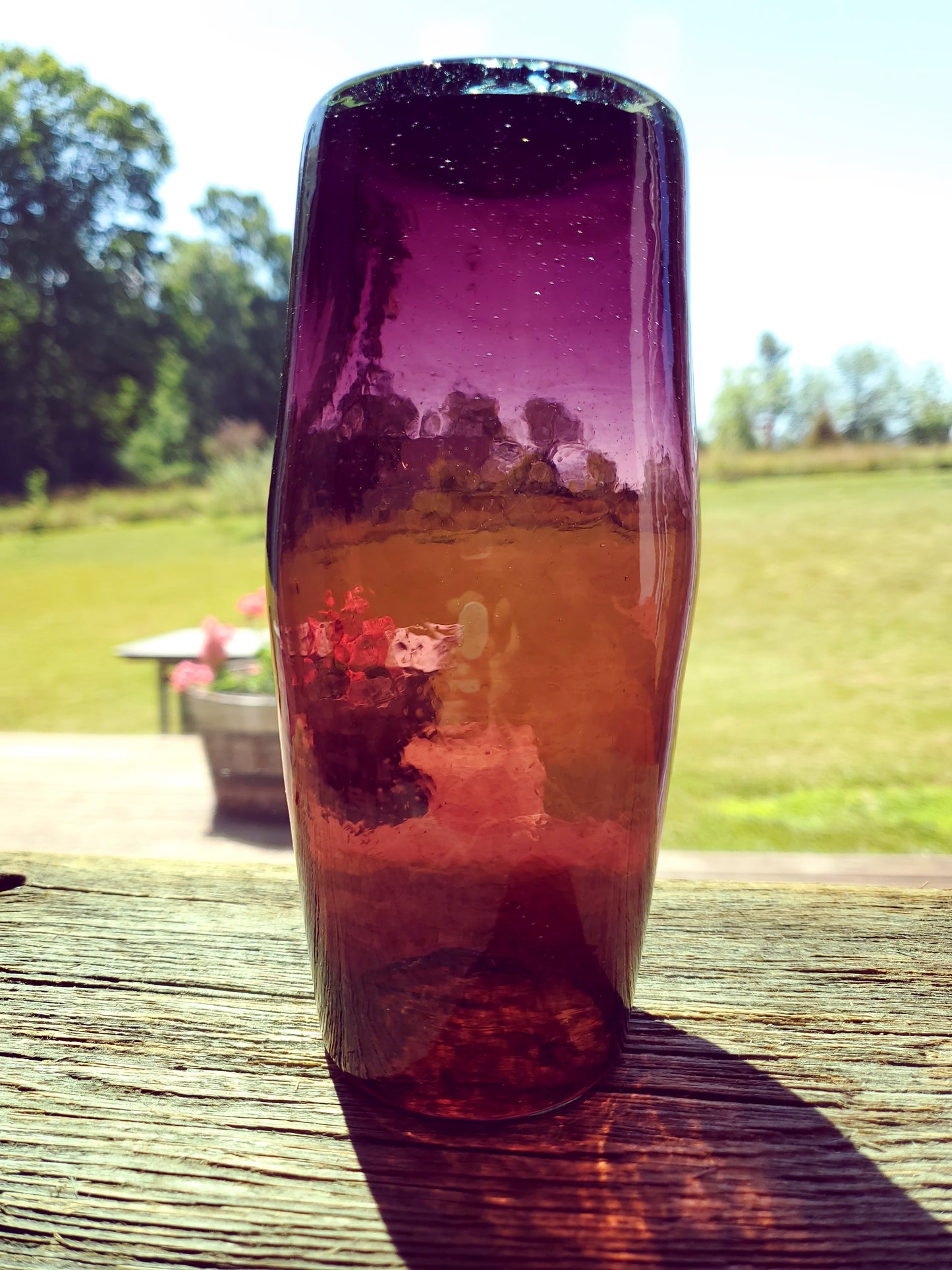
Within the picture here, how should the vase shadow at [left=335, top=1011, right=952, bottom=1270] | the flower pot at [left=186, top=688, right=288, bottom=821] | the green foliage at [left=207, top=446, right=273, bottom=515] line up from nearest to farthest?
the vase shadow at [left=335, top=1011, right=952, bottom=1270]
the flower pot at [left=186, top=688, right=288, bottom=821]
the green foliage at [left=207, top=446, right=273, bottom=515]

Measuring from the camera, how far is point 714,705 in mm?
4836

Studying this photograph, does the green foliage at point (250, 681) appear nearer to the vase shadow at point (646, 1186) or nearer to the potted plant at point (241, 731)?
the potted plant at point (241, 731)

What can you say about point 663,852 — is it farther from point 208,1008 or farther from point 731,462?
point 731,462

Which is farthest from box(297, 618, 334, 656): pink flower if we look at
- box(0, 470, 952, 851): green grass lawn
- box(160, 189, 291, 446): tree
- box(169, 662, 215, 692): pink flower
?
box(160, 189, 291, 446): tree

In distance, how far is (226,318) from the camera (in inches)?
716

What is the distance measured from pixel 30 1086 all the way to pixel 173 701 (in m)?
5.96

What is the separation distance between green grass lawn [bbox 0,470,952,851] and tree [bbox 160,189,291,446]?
8305 mm

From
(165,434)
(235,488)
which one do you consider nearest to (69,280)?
(165,434)

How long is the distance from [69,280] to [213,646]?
47.2 feet

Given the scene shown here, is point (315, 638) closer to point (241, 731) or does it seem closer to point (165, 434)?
point (241, 731)

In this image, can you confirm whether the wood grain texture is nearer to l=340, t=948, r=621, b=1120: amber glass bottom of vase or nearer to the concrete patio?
l=340, t=948, r=621, b=1120: amber glass bottom of vase

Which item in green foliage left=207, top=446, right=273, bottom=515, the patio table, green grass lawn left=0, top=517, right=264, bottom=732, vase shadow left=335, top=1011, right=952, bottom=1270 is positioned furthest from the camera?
green foliage left=207, top=446, right=273, bottom=515

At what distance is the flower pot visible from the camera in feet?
9.14

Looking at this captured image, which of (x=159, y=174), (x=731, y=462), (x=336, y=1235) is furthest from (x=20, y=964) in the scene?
(x=159, y=174)
